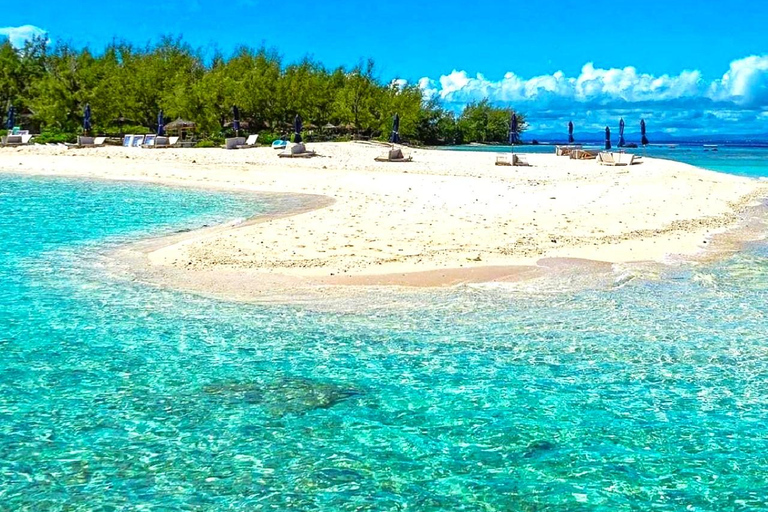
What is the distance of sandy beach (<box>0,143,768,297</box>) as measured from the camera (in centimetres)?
1311

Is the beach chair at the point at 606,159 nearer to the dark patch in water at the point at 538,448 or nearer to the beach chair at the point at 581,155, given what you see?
the beach chair at the point at 581,155

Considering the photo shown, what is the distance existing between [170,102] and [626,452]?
195ft

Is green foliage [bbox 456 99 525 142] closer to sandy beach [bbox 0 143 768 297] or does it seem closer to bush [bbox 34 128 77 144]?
bush [bbox 34 128 77 144]

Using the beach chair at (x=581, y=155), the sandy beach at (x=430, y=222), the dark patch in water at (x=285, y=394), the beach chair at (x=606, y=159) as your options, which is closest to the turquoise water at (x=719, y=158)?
the beach chair at (x=581, y=155)

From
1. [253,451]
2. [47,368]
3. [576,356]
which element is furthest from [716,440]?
[47,368]

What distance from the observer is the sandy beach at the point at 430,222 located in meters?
13.1

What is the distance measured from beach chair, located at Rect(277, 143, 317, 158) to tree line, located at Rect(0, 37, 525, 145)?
17948 millimetres

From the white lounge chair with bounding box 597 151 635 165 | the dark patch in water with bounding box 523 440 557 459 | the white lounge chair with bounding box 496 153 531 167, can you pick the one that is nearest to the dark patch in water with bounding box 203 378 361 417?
the dark patch in water with bounding box 523 440 557 459

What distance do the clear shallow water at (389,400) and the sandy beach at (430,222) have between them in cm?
189

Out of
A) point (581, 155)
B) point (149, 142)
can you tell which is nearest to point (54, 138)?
point (149, 142)

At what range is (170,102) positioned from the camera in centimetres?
6062

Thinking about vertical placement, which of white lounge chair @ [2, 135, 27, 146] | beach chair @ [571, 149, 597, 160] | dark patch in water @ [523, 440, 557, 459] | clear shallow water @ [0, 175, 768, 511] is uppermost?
white lounge chair @ [2, 135, 27, 146]

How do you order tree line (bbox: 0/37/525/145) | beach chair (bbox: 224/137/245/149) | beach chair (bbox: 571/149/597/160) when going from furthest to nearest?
1. tree line (bbox: 0/37/525/145)
2. beach chair (bbox: 571/149/597/160)
3. beach chair (bbox: 224/137/245/149)

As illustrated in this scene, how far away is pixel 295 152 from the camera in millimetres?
41156
